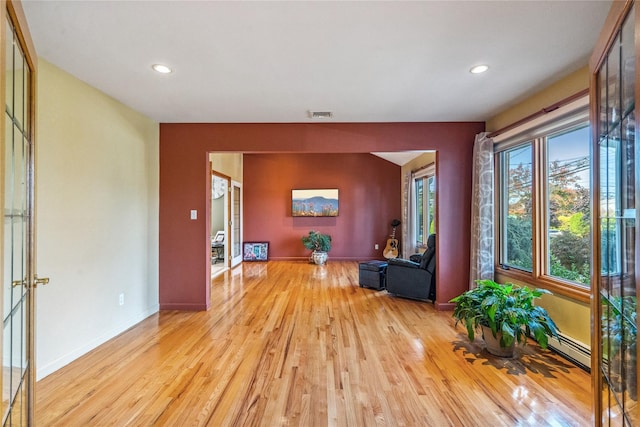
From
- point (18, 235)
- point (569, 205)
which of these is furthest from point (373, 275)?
point (18, 235)

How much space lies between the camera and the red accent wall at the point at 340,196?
25.2 ft

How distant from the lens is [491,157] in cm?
345

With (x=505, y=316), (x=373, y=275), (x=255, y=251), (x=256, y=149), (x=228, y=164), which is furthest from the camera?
(x=255, y=251)

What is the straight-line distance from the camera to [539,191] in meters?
2.95

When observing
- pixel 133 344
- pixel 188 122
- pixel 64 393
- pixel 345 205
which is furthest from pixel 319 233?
pixel 64 393

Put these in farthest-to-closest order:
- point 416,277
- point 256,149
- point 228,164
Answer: point 228,164
point 416,277
point 256,149

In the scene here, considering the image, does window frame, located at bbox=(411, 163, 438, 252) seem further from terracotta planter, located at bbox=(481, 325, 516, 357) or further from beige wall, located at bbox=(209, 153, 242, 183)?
beige wall, located at bbox=(209, 153, 242, 183)

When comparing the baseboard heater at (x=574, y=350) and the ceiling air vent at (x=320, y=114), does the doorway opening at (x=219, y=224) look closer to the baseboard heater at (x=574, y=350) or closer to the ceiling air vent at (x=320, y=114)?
the ceiling air vent at (x=320, y=114)

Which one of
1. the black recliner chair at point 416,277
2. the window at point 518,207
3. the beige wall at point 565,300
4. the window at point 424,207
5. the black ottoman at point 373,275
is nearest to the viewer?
the beige wall at point 565,300

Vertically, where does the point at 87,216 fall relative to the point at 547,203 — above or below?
below

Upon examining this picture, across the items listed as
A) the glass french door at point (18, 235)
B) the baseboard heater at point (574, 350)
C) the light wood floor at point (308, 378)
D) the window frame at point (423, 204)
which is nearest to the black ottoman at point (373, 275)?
the light wood floor at point (308, 378)

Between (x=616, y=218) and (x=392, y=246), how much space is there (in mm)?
6114

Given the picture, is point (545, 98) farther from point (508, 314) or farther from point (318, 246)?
point (318, 246)

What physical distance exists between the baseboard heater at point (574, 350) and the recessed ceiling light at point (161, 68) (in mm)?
3895
